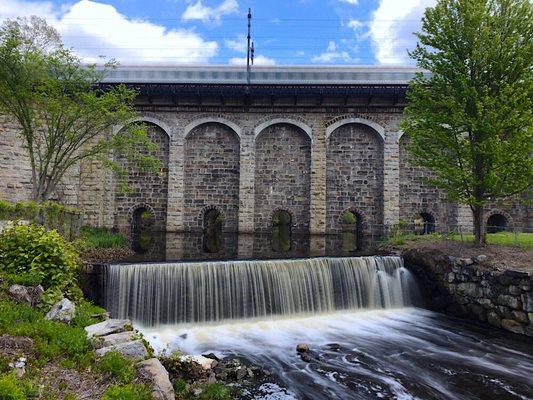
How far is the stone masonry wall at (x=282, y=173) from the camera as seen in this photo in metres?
23.6

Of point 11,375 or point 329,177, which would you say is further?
point 329,177

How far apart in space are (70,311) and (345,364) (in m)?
5.96

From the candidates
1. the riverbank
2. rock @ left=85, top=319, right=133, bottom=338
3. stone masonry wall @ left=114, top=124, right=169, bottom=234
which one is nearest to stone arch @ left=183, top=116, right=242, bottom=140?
stone masonry wall @ left=114, top=124, right=169, bottom=234

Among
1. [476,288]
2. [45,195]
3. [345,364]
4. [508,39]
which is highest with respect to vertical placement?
[508,39]

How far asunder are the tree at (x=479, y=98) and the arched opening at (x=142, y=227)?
13778mm

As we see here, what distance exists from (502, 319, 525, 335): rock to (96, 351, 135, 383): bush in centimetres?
1027

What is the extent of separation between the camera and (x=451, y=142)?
13406mm

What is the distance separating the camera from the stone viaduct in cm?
2281

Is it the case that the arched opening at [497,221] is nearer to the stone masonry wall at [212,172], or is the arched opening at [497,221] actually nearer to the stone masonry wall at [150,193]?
the stone masonry wall at [212,172]

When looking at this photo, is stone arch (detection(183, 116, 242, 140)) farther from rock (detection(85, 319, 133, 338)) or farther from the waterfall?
rock (detection(85, 319, 133, 338))

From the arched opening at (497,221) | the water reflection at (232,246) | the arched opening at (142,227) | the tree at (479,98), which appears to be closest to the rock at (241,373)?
the water reflection at (232,246)

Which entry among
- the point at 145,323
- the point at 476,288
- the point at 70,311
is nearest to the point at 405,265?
the point at 476,288

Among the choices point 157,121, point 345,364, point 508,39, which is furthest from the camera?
point 157,121

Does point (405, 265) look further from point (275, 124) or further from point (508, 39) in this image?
point (275, 124)
